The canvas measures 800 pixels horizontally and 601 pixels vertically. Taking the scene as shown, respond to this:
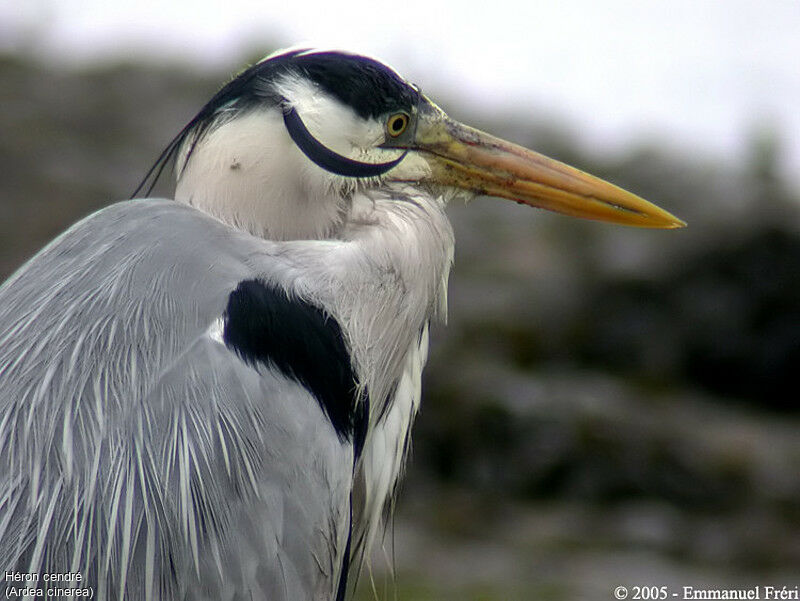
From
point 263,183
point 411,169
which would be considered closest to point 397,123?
point 411,169

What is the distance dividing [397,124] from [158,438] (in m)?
0.78

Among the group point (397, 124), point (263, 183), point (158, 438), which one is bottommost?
point (158, 438)

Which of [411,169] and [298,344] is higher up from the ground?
[411,169]

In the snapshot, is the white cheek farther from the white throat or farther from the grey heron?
the white throat

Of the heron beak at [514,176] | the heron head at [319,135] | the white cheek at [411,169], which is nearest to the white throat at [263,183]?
the heron head at [319,135]

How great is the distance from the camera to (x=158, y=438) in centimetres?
171

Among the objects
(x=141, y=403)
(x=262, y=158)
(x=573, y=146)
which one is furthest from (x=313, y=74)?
(x=573, y=146)

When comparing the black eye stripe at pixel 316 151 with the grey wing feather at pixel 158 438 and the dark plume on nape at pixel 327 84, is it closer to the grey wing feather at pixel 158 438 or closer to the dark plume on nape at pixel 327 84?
the dark plume on nape at pixel 327 84

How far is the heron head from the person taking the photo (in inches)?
76.9

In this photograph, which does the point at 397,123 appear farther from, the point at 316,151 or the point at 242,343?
the point at 242,343

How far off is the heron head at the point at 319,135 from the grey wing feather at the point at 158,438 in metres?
0.14

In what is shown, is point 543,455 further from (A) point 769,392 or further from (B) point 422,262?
(B) point 422,262

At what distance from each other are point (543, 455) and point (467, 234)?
1.84 meters

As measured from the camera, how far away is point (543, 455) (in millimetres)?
5121
